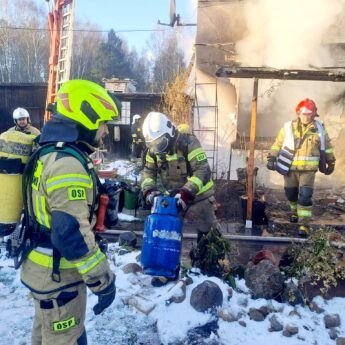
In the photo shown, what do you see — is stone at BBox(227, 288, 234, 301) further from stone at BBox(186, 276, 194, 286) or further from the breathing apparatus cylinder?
the breathing apparatus cylinder

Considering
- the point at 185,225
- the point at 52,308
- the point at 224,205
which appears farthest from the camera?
the point at 224,205

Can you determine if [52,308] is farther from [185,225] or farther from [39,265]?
[185,225]

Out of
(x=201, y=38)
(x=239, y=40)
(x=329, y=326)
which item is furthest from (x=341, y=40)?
(x=329, y=326)

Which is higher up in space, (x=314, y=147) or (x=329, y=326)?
(x=314, y=147)

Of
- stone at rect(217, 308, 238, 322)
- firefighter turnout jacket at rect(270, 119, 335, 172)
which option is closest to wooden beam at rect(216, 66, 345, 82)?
firefighter turnout jacket at rect(270, 119, 335, 172)

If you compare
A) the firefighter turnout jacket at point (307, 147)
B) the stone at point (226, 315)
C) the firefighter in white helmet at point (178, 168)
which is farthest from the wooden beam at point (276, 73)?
the stone at point (226, 315)

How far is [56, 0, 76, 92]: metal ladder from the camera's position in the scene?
12109mm

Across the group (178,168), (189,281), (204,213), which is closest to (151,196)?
(178,168)

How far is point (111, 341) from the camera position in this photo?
3105 millimetres

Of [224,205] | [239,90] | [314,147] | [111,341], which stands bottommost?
[111,341]

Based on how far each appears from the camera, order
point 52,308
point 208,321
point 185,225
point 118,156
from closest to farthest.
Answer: point 52,308 → point 208,321 → point 185,225 → point 118,156

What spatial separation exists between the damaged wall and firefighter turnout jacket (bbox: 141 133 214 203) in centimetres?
524

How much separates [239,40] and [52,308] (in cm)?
1043

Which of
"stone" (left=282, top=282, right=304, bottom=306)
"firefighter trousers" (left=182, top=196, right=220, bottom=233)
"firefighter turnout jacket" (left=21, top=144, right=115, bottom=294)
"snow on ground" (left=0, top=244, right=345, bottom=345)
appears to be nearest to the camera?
"firefighter turnout jacket" (left=21, top=144, right=115, bottom=294)
